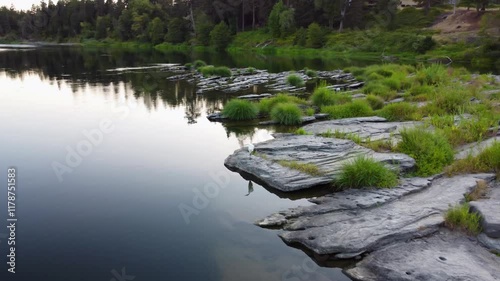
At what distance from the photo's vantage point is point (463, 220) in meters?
8.71

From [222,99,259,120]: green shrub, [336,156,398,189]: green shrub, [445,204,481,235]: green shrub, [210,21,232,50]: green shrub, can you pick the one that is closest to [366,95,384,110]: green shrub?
[222,99,259,120]: green shrub

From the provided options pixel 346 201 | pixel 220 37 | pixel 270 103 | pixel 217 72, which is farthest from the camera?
pixel 220 37

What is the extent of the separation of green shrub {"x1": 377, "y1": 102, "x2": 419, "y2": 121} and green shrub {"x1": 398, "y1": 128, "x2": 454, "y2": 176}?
15.9ft

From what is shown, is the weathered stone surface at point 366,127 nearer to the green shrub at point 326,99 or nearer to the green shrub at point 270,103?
the green shrub at point 270,103

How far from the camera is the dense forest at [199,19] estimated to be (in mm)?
84125

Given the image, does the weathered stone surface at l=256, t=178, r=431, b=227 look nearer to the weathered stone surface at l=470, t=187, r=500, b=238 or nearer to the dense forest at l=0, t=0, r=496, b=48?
the weathered stone surface at l=470, t=187, r=500, b=238

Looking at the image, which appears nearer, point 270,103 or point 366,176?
point 366,176

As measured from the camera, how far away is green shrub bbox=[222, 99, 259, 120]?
20.8m

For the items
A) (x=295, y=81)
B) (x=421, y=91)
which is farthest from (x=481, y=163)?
(x=295, y=81)

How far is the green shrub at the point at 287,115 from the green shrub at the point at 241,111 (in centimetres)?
164

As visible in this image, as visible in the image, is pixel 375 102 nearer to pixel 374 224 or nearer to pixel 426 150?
pixel 426 150

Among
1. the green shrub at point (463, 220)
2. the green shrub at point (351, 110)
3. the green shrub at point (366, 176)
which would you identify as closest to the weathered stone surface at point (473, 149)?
the green shrub at point (366, 176)

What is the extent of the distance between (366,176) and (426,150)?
2820 millimetres

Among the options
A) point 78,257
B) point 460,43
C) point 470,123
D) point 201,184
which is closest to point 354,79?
point 470,123
